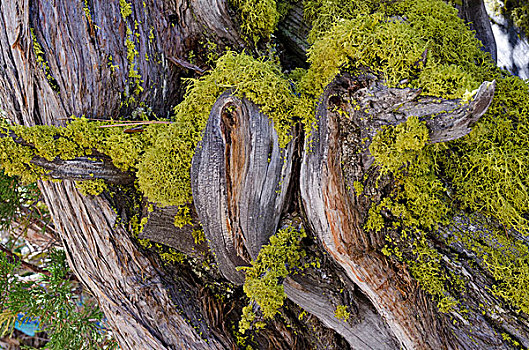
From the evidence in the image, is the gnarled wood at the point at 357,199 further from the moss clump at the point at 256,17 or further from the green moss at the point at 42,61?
the green moss at the point at 42,61

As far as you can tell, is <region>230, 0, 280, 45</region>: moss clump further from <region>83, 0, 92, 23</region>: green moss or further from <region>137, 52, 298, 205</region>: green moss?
<region>83, 0, 92, 23</region>: green moss

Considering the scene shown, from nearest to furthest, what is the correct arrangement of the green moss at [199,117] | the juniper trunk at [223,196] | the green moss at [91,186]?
the juniper trunk at [223,196], the green moss at [199,117], the green moss at [91,186]

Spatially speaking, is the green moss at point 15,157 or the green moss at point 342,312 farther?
the green moss at point 342,312

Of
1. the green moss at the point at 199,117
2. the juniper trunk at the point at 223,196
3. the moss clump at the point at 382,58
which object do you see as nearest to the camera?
the moss clump at the point at 382,58

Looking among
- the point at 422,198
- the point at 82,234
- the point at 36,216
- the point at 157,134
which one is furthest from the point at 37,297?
the point at 422,198

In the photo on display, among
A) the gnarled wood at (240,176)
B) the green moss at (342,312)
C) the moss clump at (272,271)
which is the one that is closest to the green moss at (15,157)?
the gnarled wood at (240,176)

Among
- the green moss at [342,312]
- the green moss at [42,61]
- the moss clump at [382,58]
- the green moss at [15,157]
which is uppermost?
the moss clump at [382,58]

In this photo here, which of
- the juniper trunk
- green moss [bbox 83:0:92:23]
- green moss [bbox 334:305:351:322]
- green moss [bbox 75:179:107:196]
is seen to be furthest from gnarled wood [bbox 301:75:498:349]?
green moss [bbox 83:0:92:23]
